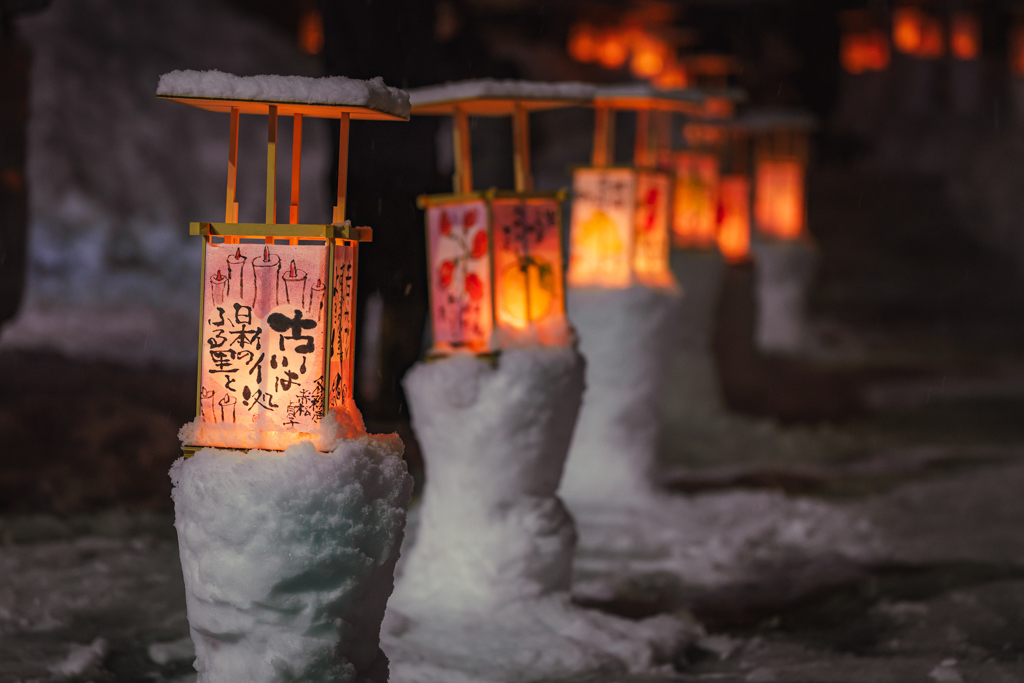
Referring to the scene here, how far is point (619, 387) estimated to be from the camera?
8.00 m

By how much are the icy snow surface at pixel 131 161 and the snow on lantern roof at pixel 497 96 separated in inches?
364

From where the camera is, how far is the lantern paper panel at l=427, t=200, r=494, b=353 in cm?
552

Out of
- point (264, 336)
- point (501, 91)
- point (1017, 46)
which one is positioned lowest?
point (264, 336)

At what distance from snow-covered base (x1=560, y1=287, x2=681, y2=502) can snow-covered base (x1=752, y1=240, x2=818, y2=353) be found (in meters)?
9.82

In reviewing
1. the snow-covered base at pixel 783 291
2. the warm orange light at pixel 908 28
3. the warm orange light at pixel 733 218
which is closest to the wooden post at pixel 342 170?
the warm orange light at pixel 733 218

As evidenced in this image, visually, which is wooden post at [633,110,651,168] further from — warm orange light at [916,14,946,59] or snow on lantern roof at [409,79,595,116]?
warm orange light at [916,14,946,59]

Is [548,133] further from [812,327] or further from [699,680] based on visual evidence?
[699,680]

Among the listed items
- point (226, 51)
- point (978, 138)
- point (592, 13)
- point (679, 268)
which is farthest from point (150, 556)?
point (978, 138)

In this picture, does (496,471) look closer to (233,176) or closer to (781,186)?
(233,176)

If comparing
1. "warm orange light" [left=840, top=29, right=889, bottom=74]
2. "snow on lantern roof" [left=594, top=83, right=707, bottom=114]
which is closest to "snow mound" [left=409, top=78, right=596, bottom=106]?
"snow on lantern roof" [left=594, top=83, right=707, bottom=114]

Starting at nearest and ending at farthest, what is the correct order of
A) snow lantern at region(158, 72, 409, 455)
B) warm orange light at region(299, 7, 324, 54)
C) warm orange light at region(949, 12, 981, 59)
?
1. snow lantern at region(158, 72, 409, 455)
2. warm orange light at region(299, 7, 324, 54)
3. warm orange light at region(949, 12, 981, 59)

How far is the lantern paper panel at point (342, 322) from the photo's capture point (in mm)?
3748

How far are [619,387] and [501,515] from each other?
262 cm

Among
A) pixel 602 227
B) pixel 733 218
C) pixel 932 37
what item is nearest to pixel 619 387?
pixel 602 227
